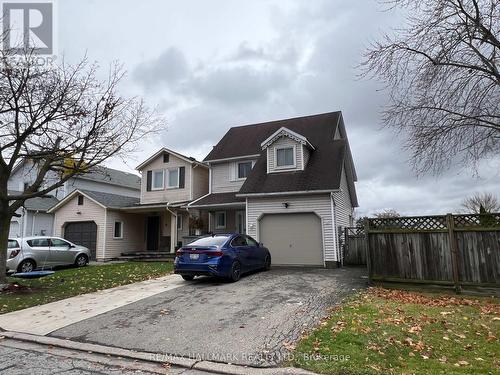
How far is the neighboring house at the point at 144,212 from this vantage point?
22.7 m

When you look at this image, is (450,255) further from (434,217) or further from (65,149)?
(65,149)

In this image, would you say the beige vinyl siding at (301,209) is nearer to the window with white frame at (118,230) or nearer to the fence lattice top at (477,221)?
the fence lattice top at (477,221)

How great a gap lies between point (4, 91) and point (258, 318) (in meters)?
10.2

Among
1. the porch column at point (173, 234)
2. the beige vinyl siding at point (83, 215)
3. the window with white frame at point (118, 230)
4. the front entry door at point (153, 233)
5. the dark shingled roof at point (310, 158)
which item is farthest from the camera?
the front entry door at point (153, 233)

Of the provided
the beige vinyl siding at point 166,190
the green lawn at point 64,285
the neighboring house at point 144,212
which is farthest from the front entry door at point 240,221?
the green lawn at point 64,285

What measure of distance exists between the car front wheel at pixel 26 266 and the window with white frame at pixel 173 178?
9.09 meters

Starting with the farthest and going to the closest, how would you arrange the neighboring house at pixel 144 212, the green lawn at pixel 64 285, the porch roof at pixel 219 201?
1. the neighboring house at pixel 144 212
2. the porch roof at pixel 219 201
3. the green lawn at pixel 64 285

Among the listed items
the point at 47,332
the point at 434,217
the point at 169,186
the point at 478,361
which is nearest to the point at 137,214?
the point at 169,186

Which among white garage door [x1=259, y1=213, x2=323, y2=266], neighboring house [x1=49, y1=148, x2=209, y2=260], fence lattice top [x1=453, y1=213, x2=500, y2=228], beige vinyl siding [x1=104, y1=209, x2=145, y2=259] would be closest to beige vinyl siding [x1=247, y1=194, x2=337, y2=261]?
white garage door [x1=259, y1=213, x2=323, y2=266]

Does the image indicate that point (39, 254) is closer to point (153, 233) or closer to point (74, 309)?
point (153, 233)

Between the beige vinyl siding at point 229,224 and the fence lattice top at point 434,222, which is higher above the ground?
the beige vinyl siding at point 229,224

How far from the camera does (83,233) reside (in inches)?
938

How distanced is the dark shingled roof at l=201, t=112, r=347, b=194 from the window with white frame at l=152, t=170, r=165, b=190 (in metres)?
3.77

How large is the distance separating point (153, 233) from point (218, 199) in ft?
24.1
